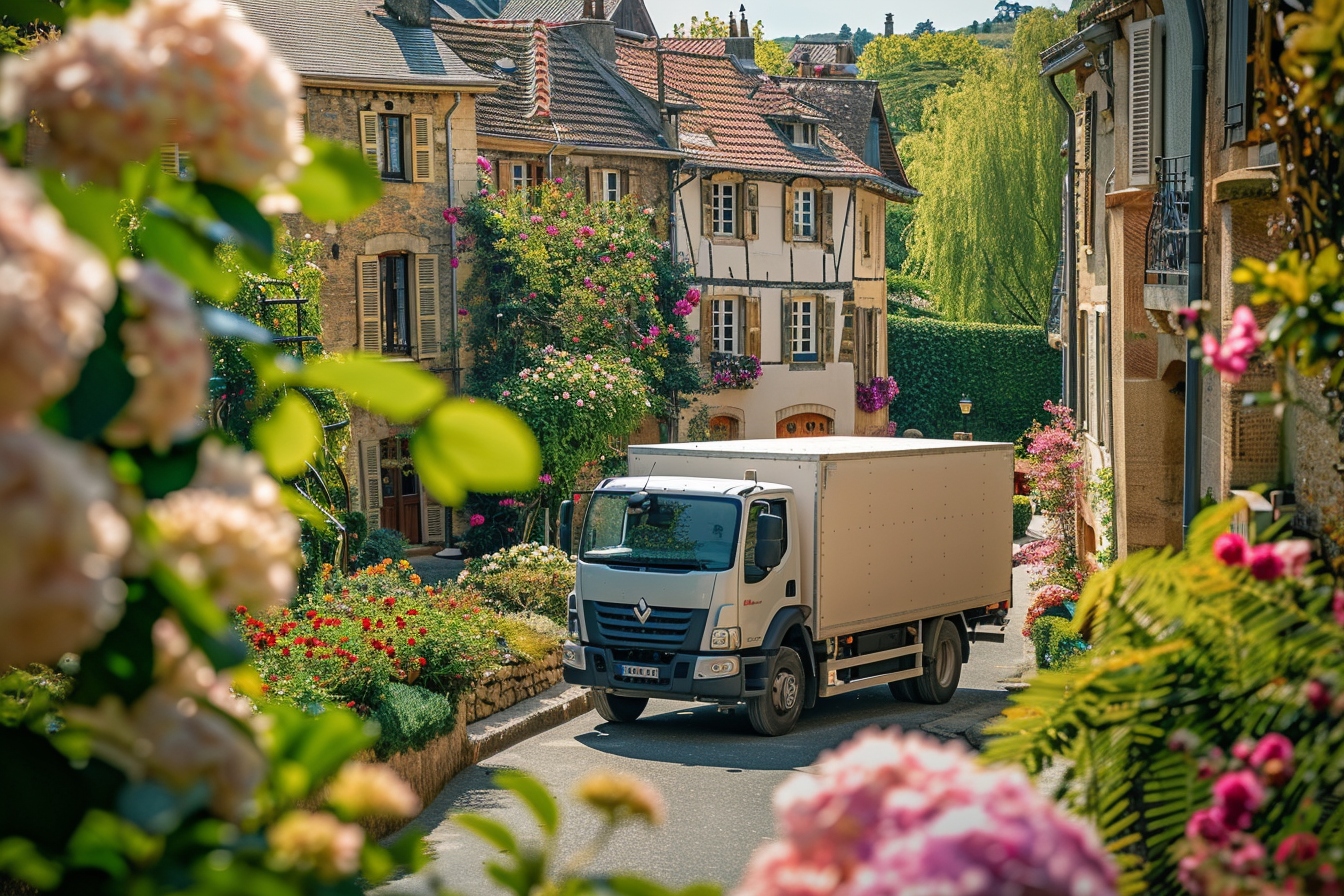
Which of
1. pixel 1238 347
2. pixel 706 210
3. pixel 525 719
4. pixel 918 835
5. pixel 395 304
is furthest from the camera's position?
pixel 706 210

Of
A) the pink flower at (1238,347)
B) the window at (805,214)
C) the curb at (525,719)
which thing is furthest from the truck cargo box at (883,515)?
the window at (805,214)

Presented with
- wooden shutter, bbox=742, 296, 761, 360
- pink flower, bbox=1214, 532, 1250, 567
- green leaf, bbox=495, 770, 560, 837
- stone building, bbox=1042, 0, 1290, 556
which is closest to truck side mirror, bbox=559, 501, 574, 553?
stone building, bbox=1042, 0, 1290, 556

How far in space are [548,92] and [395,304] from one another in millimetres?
5534

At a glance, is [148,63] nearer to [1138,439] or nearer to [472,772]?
[472,772]

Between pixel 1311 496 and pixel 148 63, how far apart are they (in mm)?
6329

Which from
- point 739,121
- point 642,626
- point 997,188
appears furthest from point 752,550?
point 997,188

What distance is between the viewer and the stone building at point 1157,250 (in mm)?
10180

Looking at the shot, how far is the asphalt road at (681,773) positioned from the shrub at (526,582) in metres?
2.44

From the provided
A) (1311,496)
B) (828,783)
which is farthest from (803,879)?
(1311,496)

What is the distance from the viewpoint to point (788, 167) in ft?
116

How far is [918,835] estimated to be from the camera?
160cm

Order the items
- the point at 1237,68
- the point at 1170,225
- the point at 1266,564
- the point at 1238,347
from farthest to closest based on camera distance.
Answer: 1. the point at 1170,225
2. the point at 1237,68
3. the point at 1238,347
4. the point at 1266,564

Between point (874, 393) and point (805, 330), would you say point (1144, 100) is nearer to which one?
point (805, 330)

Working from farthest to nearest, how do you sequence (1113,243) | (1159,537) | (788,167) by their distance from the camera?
(788,167) < (1113,243) < (1159,537)
